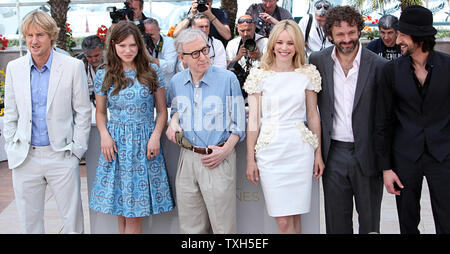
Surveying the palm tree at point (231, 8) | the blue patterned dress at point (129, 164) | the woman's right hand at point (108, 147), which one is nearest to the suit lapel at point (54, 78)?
the blue patterned dress at point (129, 164)

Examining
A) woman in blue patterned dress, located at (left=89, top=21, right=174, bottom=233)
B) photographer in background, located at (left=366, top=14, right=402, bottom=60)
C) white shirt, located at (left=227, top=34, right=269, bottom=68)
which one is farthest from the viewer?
photographer in background, located at (left=366, top=14, right=402, bottom=60)

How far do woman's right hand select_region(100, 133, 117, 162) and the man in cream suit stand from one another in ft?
0.57

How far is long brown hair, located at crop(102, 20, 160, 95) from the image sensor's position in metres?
2.95

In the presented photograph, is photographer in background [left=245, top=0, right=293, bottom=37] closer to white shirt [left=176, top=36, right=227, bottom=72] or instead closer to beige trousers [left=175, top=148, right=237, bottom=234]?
white shirt [left=176, top=36, right=227, bottom=72]

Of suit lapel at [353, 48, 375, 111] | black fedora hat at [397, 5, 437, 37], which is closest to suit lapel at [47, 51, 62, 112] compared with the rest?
suit lapel at [353, 48, 375, 111]

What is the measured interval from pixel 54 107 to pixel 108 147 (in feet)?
1.43

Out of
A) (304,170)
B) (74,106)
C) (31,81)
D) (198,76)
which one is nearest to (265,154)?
(304,170)

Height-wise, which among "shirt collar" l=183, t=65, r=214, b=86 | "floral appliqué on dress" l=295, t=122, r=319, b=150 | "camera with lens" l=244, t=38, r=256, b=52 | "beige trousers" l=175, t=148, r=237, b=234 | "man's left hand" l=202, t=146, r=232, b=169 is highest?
"camera with lens" l=244, t=38, r=256, b=52

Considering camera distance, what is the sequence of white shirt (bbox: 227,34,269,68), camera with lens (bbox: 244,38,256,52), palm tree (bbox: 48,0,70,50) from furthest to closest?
palm tree (bbox: 48,0,70,50), white shirt (bbox: 227,34,269,68), camera with lens (bbox: 244,38,256,52)

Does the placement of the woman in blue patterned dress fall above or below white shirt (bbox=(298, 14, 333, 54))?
below

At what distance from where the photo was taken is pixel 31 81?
10.00ft

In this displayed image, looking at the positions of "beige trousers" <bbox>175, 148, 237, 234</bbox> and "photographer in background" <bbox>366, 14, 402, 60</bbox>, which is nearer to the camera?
"beige trousers" <bbox>175, 148, 237, 234</bbox>

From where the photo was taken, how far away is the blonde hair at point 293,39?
287 centimetres

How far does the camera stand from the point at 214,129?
116 inches
